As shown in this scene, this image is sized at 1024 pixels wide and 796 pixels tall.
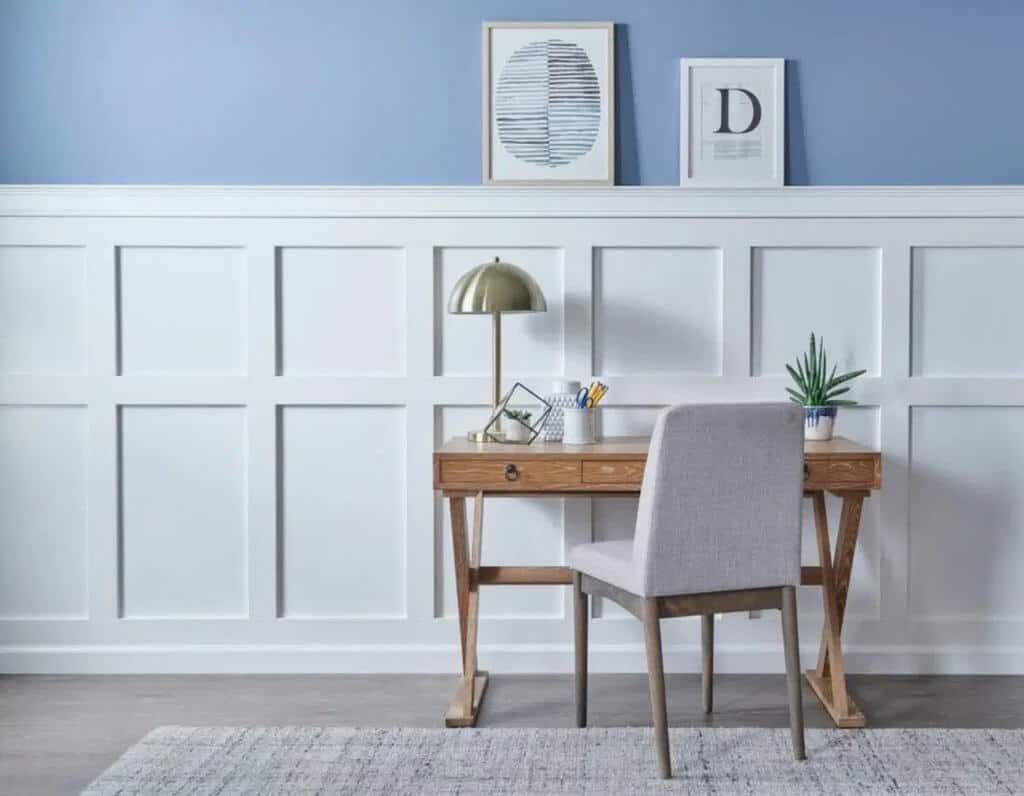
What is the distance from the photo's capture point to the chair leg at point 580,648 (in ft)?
9.39

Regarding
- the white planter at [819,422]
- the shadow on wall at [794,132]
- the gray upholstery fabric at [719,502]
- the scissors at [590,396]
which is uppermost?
the shadow on wall at [794,132]

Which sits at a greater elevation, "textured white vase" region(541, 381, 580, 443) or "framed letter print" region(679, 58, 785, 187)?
"framed letter print" region(679, 58, 785, 187)

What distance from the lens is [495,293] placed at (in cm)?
307

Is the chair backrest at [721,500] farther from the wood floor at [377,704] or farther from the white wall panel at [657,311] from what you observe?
the white wall panel at [657,311]

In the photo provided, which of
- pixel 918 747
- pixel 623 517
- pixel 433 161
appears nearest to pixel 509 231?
pixel 433 161

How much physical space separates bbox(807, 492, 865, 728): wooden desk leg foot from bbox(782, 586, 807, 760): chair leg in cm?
34

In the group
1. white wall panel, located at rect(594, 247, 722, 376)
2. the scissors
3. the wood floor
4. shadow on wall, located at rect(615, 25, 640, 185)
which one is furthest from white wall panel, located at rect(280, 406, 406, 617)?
shadow on wall, located at rect(615, 25, 640, 185)

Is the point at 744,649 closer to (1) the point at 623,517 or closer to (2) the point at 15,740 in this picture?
(1) the point at 623,517

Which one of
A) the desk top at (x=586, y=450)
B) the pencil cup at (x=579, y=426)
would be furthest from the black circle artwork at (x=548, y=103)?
the desk top at (x=586, y=450)

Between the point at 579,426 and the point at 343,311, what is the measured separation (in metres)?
0.84

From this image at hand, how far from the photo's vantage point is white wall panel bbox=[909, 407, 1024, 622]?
11.2 feet

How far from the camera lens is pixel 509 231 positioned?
11.1 feet

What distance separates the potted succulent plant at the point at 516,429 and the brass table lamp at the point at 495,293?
0.07 m

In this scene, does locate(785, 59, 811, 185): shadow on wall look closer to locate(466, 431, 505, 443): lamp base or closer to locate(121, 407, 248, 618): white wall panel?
locate(466, 431, 505, 443): lamp base
